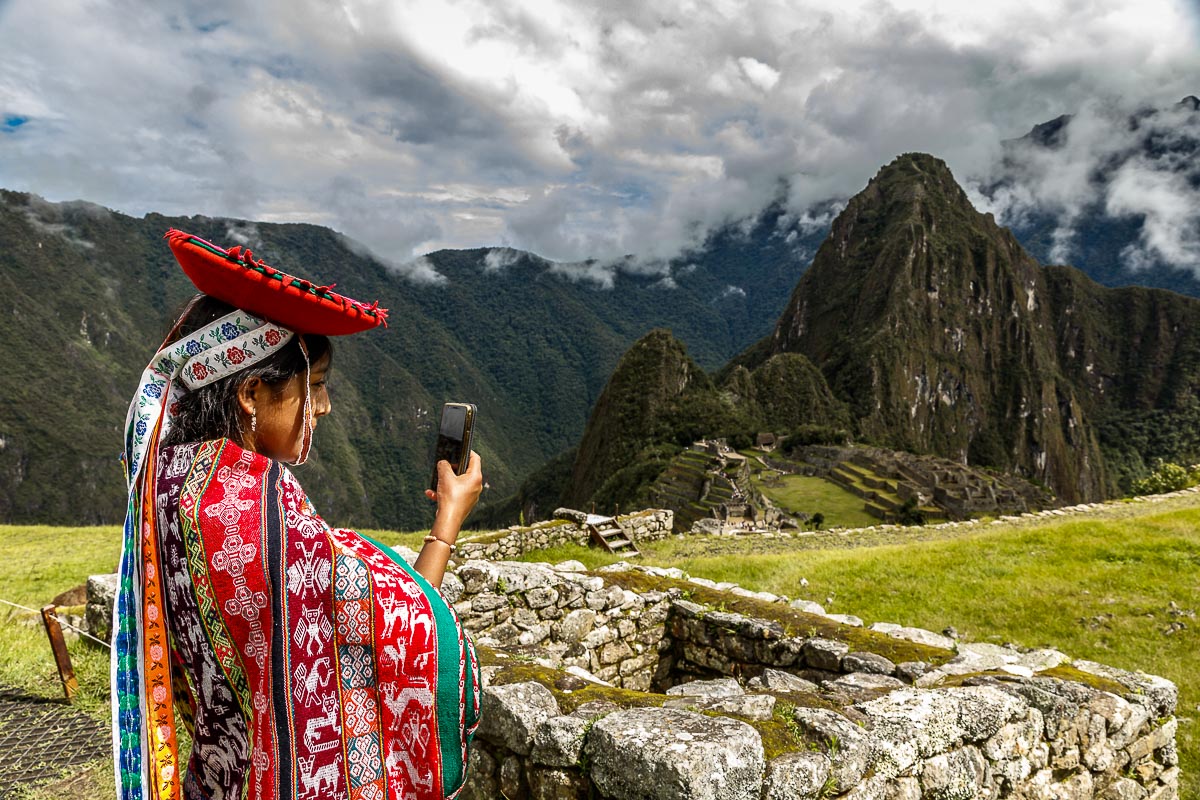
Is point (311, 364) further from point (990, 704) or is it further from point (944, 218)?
point (944, 218)

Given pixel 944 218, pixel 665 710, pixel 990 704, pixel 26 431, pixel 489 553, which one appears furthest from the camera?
pixel 944 218

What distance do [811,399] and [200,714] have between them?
111 meters

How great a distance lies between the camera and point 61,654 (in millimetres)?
4922

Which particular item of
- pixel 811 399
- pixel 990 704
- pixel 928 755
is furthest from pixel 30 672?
pixel 811 399

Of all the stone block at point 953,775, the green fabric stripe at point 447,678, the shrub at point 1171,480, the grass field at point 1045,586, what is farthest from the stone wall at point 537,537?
the shrub at point 1171,480

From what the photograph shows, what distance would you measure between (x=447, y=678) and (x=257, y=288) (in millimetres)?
1126

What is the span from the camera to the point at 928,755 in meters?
3.26

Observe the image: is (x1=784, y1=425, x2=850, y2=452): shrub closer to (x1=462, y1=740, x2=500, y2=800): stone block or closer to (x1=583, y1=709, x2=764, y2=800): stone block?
(x1=462, y1=740, x2=500, y2=800): stone block

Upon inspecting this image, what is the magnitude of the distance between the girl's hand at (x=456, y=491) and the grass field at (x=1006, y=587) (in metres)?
3.57

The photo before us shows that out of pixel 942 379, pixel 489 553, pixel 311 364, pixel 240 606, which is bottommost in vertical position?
pixel 489 553

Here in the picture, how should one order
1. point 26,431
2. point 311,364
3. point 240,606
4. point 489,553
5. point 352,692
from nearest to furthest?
point 240,606 → point 352,692 → point 311,364 → point 489,553 → point 26,431

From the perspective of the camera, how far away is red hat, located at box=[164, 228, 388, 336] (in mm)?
1605

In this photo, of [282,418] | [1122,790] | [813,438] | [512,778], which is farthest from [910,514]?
[282,418]

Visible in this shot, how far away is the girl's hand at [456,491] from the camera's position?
2.06 m
